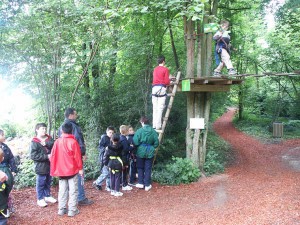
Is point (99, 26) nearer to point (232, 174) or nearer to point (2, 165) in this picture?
point (2, 165)

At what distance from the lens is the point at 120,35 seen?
8289 millimetres

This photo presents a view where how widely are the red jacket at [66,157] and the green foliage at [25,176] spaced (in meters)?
2.91

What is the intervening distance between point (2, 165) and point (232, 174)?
6718 millimetres

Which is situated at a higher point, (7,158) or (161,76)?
(161,76)

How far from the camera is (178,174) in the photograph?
8.23 m

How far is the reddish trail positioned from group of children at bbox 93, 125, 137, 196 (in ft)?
0.94

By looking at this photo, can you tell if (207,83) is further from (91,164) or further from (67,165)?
(67,165)

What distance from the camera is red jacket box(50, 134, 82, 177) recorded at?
527 cm

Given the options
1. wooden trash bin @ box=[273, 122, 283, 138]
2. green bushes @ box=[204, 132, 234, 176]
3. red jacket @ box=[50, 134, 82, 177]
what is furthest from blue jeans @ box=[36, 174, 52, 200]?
wooden trash bin @ box=[273, 122, 283, 138]

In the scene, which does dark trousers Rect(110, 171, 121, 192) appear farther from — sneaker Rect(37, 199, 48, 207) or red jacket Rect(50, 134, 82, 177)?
sneaker Rect(37, 199, 48, 207)

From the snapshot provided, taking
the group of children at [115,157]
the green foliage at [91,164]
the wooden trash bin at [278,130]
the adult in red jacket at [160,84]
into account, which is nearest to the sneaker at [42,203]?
the group of children at [115,157]

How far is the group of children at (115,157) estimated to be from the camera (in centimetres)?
645

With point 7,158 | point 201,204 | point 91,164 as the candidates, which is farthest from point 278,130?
point 7,158

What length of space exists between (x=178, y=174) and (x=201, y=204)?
2.11 metres
